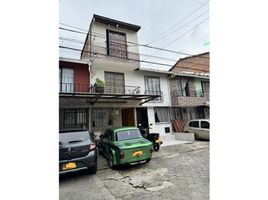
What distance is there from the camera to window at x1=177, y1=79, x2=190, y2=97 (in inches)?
535

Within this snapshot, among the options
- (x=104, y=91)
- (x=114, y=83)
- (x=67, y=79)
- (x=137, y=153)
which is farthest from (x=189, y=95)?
(x=67, y=79)

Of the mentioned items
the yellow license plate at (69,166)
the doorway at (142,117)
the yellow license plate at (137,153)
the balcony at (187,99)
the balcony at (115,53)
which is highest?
the balcony at (115,53)

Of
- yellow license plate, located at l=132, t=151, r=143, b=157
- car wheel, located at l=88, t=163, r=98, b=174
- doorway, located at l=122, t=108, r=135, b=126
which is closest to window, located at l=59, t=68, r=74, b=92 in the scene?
doorway, located at l=122, t=108, r=135, b=126

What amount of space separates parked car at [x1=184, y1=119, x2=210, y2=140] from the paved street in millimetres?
4950

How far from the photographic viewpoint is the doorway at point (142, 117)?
11.6m

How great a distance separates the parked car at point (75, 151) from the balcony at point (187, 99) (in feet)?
28.7

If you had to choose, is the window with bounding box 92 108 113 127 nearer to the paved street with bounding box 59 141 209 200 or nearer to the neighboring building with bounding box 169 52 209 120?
the paved street with bounding box 59 141 209 200

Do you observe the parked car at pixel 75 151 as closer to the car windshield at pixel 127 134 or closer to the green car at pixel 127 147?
the green car at pixel 127 147

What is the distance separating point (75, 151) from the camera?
4.71 m

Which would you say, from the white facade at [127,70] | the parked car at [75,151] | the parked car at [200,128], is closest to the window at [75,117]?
the white facade at [127,70]

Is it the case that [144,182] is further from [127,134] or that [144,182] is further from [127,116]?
[127,116]
